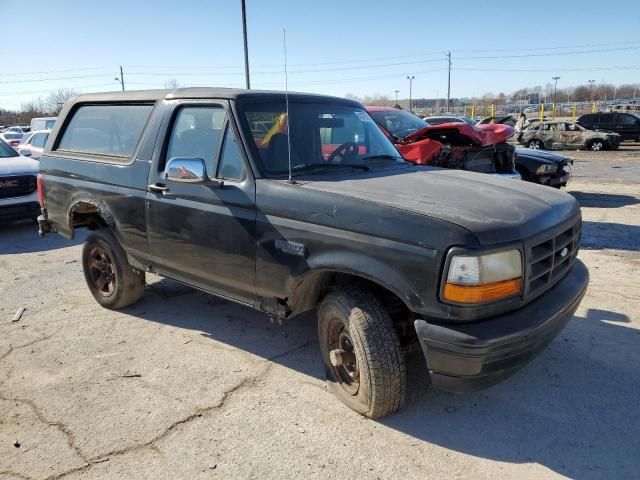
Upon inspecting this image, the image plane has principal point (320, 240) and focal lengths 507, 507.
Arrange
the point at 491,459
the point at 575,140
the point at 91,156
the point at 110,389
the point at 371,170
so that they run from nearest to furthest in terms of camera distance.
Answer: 1. the point at 491,459
2. the point at 110,389
3. the point at 371,170
4. the point at 91,156
5. the point at 575,140

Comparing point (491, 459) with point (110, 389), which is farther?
point (110, 389)

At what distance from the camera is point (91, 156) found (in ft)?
15.6

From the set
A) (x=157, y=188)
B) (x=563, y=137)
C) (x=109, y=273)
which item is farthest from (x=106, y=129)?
(x=563, y=137)

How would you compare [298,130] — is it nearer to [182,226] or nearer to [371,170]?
[371,170]

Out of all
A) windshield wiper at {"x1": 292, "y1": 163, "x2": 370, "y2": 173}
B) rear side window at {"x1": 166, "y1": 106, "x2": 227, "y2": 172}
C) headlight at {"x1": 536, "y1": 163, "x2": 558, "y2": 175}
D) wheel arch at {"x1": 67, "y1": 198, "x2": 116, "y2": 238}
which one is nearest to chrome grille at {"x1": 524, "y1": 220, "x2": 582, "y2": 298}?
windshield wiper at {"x1": 292, "y1": 163, "x2": 370, "y2": 173}

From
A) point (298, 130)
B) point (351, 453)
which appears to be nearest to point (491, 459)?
point (351, 453)

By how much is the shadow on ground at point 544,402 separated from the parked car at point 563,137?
20308mm

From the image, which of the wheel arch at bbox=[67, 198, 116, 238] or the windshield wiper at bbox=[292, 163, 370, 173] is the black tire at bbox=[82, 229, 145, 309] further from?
the windshield wiper at bbox=[292, 163, 370, 173]

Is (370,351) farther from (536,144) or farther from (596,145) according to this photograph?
(596,145)

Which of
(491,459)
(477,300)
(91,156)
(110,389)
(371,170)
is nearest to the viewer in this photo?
(477,300)

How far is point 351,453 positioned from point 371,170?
1.99 m

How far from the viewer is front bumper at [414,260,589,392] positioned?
2.54 metres

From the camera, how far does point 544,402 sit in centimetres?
325

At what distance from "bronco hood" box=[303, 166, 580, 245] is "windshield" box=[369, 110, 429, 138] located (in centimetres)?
445
